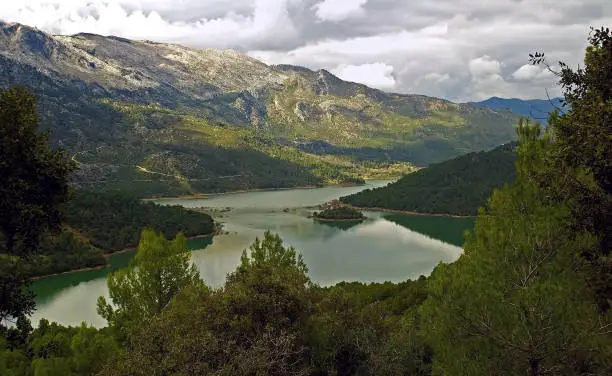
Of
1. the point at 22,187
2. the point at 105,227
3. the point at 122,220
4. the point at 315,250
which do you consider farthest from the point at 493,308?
the point at 122,220

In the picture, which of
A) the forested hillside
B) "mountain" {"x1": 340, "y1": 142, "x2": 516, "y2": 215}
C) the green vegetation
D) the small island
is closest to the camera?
the green vegetation

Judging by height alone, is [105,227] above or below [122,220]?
below

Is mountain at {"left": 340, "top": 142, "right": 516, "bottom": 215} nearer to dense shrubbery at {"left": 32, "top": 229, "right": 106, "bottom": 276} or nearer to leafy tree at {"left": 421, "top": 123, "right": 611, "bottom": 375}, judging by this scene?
dense shrubbery at {"left": 32, "top": 229, "right": 106, "bottom": 276}

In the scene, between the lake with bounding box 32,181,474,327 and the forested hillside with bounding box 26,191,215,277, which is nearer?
the lake with bounding box 32,181,474,327

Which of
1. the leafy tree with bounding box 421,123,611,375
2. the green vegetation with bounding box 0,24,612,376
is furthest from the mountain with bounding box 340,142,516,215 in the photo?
the leafy tree with bounding box 421,123,611,375

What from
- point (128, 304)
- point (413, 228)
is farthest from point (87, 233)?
point (413, 228)

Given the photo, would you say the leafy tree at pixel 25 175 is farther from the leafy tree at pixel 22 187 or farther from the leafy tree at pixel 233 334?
the leafy tree at pixel 233 334

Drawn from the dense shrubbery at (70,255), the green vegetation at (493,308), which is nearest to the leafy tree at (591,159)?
the green vegetation at (493,308)

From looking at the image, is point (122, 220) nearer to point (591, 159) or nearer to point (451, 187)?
point (591, 159)

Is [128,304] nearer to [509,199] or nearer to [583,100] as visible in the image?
[509,199]
